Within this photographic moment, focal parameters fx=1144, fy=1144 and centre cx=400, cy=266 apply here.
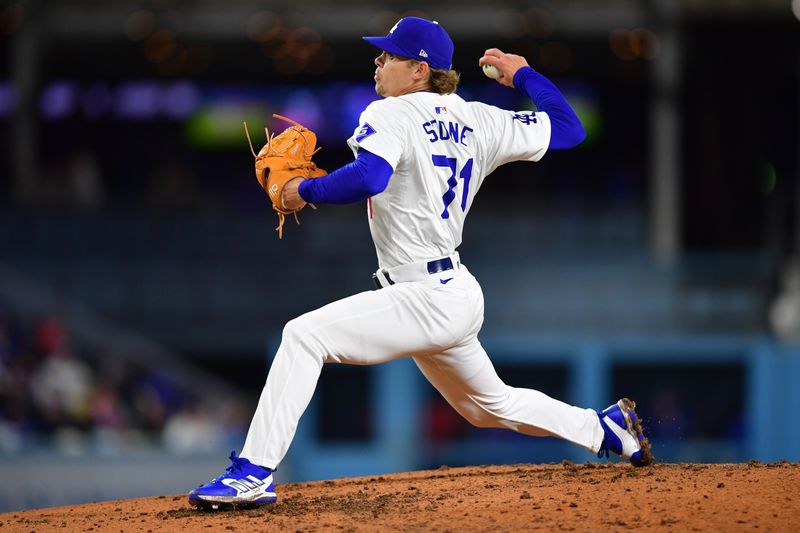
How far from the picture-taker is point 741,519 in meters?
3.64

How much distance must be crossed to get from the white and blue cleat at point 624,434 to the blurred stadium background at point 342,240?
20.2ft

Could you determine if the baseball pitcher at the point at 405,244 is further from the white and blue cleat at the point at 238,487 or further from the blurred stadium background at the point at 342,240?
the blurred stadium background at the point at 342,240

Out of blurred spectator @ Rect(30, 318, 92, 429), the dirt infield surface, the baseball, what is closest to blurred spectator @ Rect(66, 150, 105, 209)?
blurred spectator @ Rect(30, 318, 92, 429)

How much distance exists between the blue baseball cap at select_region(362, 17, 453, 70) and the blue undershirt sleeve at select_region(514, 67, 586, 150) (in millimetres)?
472

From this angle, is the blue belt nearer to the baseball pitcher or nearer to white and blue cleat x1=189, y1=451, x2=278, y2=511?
the baseball pitcher

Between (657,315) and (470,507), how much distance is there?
877cm

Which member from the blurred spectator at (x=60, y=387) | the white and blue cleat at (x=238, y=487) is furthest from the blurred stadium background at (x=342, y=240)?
the white and blue cleat at (x=238, y=487)

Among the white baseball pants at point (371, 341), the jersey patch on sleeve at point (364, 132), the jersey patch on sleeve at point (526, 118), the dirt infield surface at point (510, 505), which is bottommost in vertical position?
the dirt infield surface at point (510, 505)

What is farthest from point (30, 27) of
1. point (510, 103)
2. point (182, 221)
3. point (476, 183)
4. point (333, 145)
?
point (476, 183)

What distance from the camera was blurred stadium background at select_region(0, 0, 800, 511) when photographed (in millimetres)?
11383

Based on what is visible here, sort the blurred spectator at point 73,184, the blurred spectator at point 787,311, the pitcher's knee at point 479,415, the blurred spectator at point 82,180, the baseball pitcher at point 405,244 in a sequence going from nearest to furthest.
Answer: the baseball pitcher at point 405,244 → the pitcher's knee at point 479,415 → the blurred spectator at point 787,311 → the blurred spectator at point 73,184 → the blurred spectator at point 82,180

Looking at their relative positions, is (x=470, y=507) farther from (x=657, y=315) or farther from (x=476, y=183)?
(x=657, y=315)

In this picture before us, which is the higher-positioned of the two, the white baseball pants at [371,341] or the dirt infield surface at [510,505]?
the white baseball pants at [371,341]

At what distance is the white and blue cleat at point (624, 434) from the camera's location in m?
4.43
